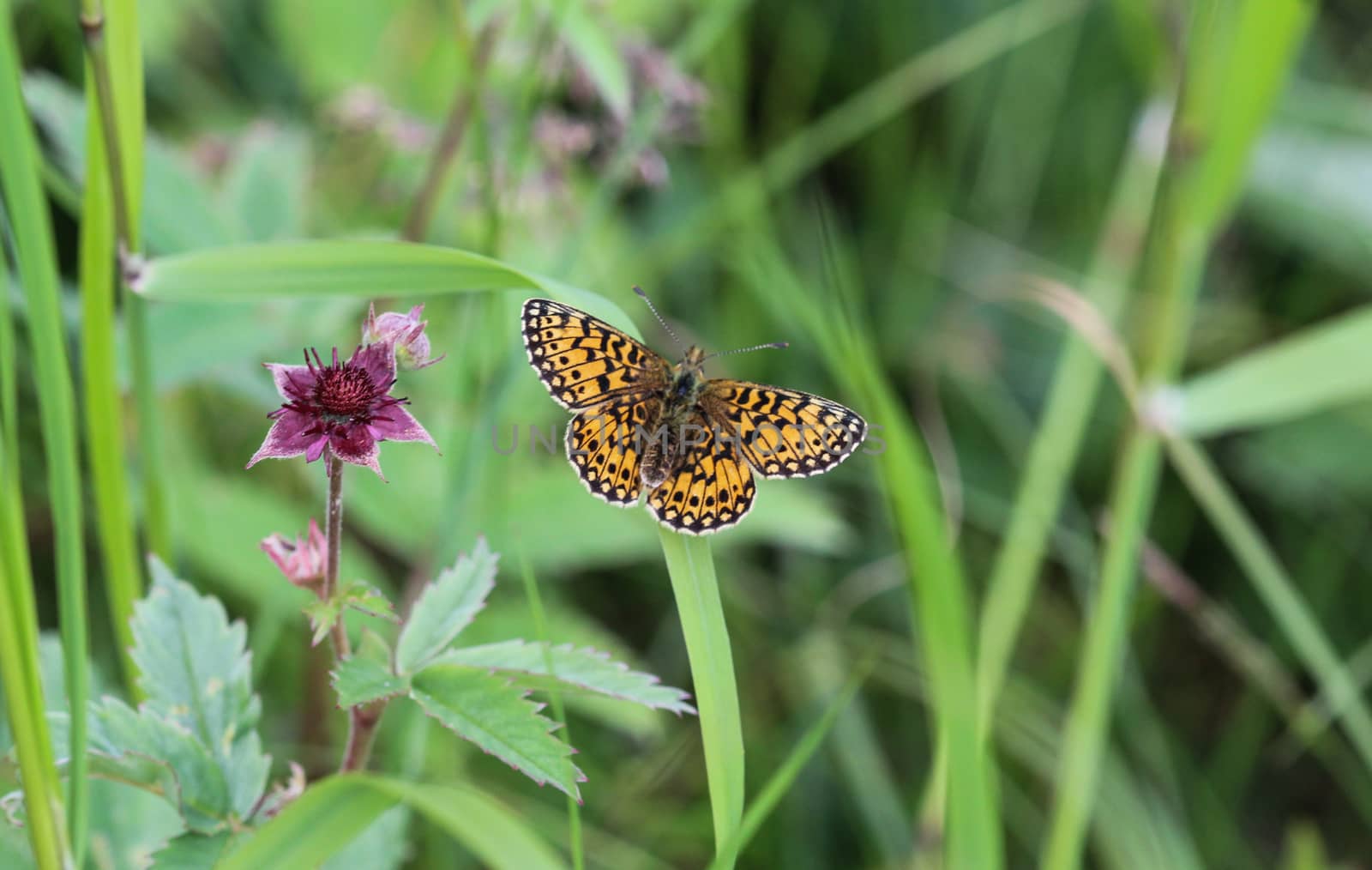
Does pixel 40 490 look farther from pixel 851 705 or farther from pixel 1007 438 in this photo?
pixel 1007 438

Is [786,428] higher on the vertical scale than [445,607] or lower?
higher

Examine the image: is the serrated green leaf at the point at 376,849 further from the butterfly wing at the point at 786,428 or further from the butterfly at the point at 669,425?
the butterfly wing at the point at 786,428

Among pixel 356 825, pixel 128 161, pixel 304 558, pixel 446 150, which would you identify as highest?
pixel 446 150

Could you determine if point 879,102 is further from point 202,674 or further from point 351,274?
point 202,674

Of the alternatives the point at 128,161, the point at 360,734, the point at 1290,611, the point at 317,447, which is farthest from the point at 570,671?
the point at 1290,611

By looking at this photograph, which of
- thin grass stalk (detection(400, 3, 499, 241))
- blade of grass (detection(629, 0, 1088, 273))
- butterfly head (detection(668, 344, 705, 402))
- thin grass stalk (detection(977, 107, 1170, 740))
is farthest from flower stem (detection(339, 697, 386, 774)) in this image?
blade of grass (detection(629, 0, 1088, 273))

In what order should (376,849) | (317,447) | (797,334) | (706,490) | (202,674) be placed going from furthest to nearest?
(797,334), (706,490), (376,849), (202,674), (317,447)

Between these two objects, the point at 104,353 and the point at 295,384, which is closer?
the point at 295,384
